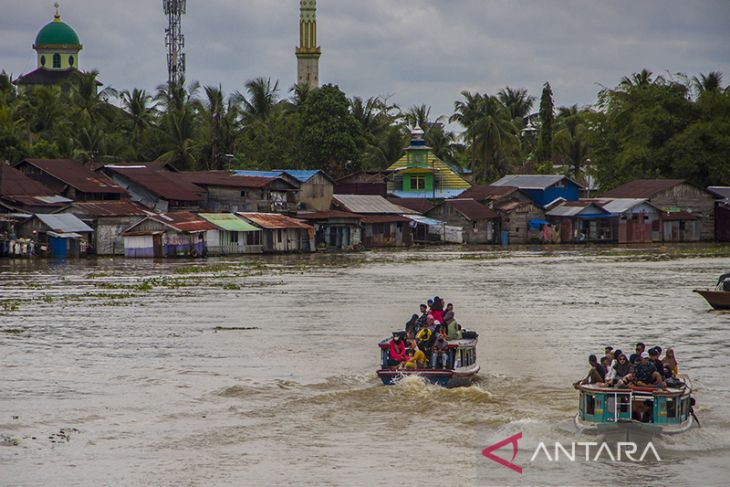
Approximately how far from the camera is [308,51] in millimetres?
112938

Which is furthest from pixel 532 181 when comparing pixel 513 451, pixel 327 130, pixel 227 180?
pixel 513 451

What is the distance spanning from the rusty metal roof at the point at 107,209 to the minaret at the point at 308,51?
189ft

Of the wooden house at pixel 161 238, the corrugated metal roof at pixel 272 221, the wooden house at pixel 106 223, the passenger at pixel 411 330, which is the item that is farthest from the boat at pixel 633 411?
the corrugated metal roof at pixel 272 221

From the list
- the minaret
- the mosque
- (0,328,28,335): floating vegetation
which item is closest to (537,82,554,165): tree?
the minaret

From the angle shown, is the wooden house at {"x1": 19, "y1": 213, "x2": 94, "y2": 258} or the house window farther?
the house window

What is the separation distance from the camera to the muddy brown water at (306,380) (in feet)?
56.5

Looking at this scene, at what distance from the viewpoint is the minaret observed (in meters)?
113

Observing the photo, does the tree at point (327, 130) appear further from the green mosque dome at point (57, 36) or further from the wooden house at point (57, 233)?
the green mosque dome at point (57, 36)

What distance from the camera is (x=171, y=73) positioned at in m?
86.0

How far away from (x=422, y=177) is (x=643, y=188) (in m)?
14.6

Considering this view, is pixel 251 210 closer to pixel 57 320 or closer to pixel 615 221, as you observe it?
Answer: pixel 615 221

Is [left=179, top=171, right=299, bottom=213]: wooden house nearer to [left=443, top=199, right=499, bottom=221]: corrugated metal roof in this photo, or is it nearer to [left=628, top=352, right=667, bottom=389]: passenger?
[left=443, top=199, right=499, bottom=221]: corrugated metal roof

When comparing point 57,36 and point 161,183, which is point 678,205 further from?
point 57,36

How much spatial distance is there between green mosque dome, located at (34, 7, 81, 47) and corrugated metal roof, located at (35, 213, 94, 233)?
60.1 meters
